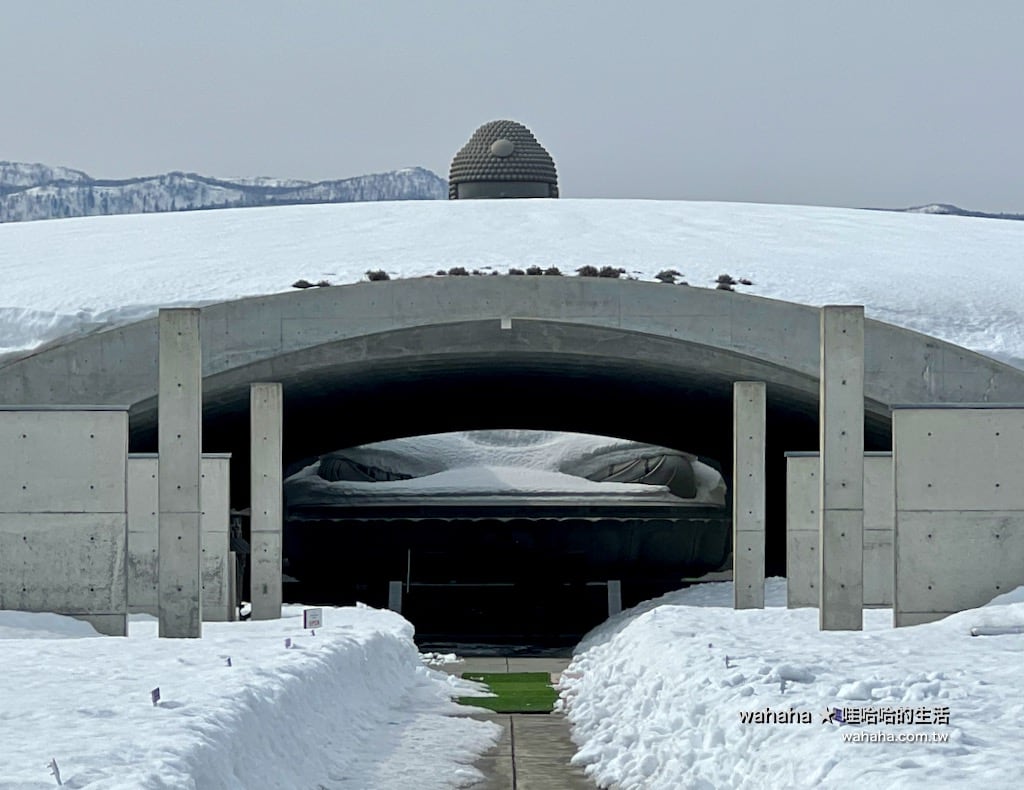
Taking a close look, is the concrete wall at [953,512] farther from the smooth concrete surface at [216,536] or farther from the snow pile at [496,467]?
the snow pile at [496,467]

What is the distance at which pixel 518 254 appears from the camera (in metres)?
35.6

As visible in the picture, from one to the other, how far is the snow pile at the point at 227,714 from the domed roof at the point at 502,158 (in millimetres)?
48918

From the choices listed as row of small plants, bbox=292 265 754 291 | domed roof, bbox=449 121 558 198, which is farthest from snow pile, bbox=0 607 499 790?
domed roof, bbox=449 121 558 198

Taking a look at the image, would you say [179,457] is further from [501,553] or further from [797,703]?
[501,553]

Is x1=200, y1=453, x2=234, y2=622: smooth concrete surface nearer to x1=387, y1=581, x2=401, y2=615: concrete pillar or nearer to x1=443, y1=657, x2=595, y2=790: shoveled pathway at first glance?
x1=443, y1=657, x2=595, y2=790: shoveled pathway

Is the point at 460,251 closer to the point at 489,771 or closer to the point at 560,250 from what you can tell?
the point at 560,250

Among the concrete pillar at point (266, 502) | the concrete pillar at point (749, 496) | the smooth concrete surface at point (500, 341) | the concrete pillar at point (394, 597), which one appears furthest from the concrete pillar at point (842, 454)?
the concrete pillar at point (394, 597)

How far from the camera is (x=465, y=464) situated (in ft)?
227

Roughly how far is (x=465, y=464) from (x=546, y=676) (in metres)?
48.4

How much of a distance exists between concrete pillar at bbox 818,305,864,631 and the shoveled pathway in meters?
4.25

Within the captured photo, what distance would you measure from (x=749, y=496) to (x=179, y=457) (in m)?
10.6

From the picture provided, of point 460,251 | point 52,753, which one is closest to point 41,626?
point 52,753

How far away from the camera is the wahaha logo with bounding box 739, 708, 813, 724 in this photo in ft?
33.4

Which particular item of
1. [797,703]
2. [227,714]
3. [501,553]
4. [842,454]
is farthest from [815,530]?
[501,553]
